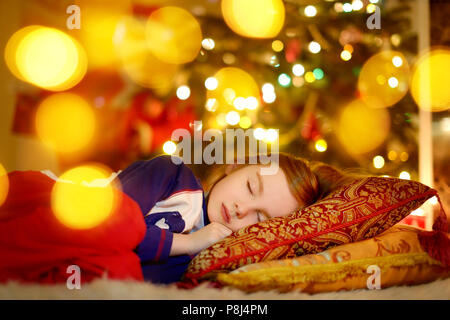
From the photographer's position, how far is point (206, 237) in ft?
3.02

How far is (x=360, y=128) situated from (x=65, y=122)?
167 centimetres

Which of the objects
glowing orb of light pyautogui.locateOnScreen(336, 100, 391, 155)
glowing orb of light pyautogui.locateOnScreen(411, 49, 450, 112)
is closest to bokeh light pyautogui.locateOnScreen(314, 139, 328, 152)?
→ glowing orb of light pyautogui.locateOnScreen(336, 100, 391, 155)

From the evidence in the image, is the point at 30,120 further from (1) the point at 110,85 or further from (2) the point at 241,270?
(2) the point at 241,270

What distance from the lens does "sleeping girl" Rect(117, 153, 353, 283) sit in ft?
3.00

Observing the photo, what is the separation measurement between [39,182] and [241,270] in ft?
1.47

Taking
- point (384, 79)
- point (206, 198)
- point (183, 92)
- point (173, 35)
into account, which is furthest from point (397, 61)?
point (206, 198)

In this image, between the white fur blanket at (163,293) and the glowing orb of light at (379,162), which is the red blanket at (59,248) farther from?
the glowing orb of light at (379,162)

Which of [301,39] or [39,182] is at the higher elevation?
[301,39]

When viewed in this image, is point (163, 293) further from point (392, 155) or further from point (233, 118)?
point (392, 155)

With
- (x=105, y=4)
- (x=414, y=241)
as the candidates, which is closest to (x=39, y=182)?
(x=414, y=241)

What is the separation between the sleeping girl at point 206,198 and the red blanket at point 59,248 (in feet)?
0.44

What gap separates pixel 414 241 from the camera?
2.96 feet

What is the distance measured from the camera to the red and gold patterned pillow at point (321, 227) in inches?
31.7

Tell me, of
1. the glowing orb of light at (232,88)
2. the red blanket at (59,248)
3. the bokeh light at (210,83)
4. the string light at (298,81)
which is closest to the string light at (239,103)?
the glowing orb of light at (232,88)
